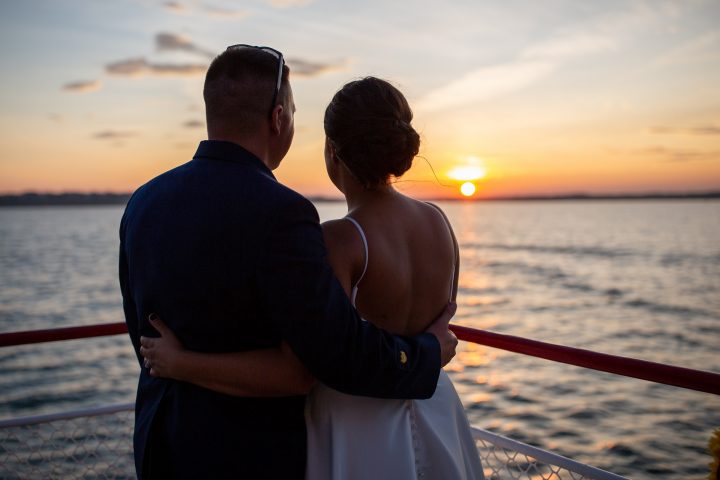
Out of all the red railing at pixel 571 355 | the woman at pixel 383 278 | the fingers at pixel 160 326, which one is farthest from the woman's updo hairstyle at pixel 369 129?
the red railing at pixel 571 355

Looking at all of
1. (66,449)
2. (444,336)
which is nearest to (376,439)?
(444,336)

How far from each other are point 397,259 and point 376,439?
20.2 inches

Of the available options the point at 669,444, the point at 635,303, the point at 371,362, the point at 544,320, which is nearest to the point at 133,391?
the point at 669,444

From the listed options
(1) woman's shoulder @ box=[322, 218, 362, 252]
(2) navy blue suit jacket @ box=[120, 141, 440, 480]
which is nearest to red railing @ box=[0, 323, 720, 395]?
(2) navy blue suit jacket @ box=[120, 141, 440, 480]

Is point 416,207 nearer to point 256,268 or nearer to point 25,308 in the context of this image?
point 256,268

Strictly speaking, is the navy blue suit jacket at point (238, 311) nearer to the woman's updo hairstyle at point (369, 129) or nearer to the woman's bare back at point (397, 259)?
the woman's bare back at point (397, 259)

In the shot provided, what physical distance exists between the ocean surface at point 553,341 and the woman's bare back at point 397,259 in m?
8.33

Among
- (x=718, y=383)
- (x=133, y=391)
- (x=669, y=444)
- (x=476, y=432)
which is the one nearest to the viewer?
(x=718, y=383)

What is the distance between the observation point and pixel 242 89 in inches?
65.4

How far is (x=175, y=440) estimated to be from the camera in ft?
5.32

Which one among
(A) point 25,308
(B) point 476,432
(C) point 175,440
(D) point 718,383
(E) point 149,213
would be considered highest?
(E) point 149,213

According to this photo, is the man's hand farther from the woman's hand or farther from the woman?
the woman's hand

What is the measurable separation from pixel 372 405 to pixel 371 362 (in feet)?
1.16

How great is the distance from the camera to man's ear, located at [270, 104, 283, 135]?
169cm
